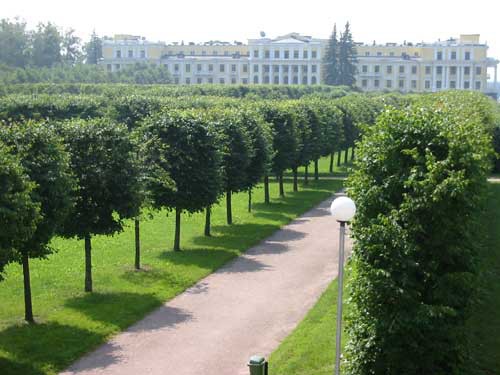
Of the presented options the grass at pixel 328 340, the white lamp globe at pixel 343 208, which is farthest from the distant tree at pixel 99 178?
the white lamp globe at pixel 343 208

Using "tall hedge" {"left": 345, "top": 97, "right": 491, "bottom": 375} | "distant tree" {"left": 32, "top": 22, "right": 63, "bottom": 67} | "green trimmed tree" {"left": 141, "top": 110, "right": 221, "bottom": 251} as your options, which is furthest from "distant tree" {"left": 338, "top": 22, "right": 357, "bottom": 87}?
"tall hedge" {"left": 345, "top": 97, "right": 491, "bottom": 375}

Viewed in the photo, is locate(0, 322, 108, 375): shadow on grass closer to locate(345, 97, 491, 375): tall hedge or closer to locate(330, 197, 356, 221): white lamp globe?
locate(345, 97, 491, 375): tall hedge

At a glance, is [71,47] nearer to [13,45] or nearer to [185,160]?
[13,45]

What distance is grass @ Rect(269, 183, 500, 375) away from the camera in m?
20.2

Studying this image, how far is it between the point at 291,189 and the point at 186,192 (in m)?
24.7

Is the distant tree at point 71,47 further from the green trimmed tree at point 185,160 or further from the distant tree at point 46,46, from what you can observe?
the green trimmed tree at point 185,160

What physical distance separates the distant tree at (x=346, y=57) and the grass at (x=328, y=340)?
466 feet

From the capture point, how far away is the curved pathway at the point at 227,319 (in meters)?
21.7

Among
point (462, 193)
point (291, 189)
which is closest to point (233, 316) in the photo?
point (462, 193)

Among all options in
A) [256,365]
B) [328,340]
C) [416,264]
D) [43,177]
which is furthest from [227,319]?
[416,264]

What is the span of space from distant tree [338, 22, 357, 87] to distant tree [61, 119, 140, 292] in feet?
465

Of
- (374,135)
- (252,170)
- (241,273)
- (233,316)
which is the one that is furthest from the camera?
(252,170)

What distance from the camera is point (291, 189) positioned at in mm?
58844

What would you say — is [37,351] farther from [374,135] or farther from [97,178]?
[374,135]
